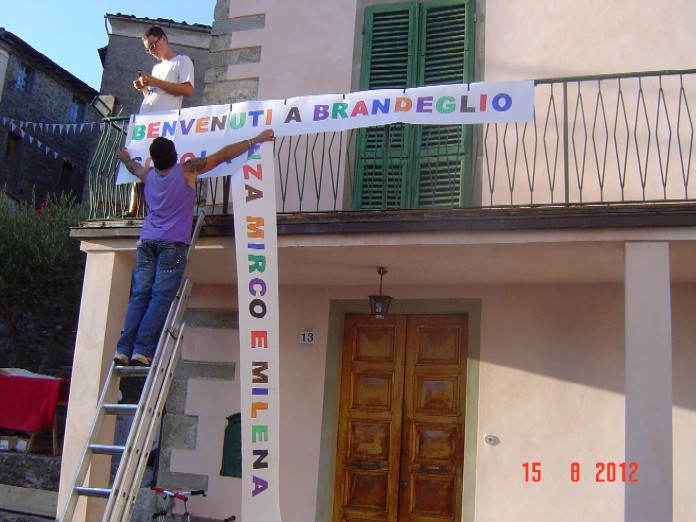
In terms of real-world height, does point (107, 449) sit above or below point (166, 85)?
Answer: below

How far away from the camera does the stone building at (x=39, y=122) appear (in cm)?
1969

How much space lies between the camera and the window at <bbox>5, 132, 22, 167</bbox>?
19.9 meters

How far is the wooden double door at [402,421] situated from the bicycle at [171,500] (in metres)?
1.38

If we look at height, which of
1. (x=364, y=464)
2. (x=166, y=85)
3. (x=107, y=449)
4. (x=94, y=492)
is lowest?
(x=94, y=492)

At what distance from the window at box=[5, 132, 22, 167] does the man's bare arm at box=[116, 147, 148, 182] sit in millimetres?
14945

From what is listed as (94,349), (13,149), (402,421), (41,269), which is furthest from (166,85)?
(13,149)

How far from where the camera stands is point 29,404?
982 centimetres

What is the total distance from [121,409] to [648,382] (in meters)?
3.43

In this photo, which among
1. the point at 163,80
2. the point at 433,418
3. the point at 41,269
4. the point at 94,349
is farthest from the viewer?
the point at 41,269

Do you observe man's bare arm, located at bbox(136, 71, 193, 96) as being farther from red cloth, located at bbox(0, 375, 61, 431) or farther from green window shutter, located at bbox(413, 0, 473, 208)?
red cloth, located at bbox(0, 375, 61, 431)

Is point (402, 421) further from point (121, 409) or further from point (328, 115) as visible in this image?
point (121, 409)

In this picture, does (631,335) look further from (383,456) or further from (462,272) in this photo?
(383,456)

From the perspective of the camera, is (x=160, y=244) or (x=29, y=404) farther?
(x=29, y=404)
